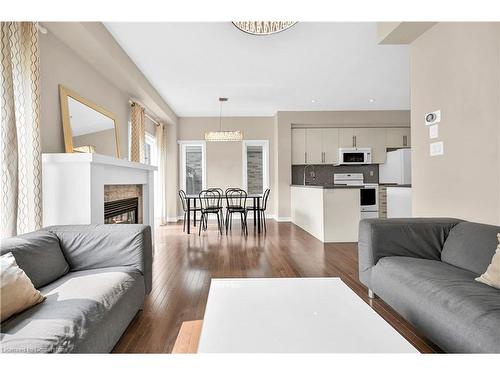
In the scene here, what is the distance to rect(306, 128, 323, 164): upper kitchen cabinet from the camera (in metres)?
7.16

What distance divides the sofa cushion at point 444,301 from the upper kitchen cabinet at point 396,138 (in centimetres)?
569

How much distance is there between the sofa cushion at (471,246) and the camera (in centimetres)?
187

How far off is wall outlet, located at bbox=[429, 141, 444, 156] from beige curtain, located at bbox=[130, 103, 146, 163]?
4278mm

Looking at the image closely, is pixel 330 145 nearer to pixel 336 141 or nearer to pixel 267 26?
pixel 336 141

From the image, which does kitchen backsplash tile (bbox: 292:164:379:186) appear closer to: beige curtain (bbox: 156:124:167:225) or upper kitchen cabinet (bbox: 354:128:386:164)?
upper kitchen cabinet (bbox: 354:128:386:164)

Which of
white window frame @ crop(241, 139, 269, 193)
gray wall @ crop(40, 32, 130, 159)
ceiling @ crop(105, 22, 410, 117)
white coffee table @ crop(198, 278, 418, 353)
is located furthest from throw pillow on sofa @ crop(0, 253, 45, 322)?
white window frame @ crop(241, 139, 269, 193)

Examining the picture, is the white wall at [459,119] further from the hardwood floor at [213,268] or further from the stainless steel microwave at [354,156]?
the stainless steel microwave at [354,156]

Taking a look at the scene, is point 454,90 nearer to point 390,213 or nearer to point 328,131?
point 390,213

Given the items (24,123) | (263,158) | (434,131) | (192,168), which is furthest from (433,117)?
(192,168)

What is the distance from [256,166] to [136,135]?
11.5 ft

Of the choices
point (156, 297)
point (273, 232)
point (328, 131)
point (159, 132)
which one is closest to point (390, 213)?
point (273, 232)

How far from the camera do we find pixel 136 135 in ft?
16.5

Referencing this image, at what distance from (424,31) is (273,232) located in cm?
384

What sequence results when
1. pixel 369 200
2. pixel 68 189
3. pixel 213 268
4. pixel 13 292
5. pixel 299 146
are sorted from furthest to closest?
pixel 299 146, pixel 369 200, pixel 213 268, pixel 68 189, pixel 13 292
